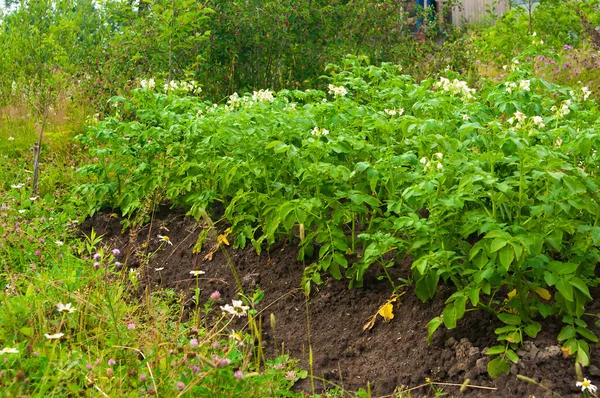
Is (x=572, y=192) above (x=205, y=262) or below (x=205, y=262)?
above

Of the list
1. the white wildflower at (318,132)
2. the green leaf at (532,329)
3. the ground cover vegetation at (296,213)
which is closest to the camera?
the ground cover vegetation at (296,213)

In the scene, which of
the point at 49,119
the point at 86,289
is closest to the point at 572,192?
the point at 86,289

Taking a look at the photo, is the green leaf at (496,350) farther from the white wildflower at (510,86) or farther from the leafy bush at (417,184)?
the white wildflower at (510,86)

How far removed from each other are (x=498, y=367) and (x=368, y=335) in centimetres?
69

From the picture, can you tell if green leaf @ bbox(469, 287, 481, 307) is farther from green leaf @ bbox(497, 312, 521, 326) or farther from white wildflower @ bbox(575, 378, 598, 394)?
white wildflower @ bbox(575, 378, 598, 394)

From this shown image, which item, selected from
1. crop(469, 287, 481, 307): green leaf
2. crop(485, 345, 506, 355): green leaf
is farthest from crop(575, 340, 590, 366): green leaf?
crop(469, 287, 481, 307): green leaf

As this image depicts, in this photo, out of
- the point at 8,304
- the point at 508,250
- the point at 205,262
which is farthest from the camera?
the point at 205,262

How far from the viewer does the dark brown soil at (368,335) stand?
2.76 m

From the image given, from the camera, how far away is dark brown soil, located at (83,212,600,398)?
2.76 m

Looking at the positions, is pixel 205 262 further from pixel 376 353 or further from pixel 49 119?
pixel 49 119

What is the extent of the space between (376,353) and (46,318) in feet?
4.83

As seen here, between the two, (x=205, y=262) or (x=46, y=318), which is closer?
(x=46, y=318)

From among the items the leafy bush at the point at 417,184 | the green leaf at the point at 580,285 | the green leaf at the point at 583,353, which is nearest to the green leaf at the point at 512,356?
the leafy bush at the point at 417,184

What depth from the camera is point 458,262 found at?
3.19 meters
